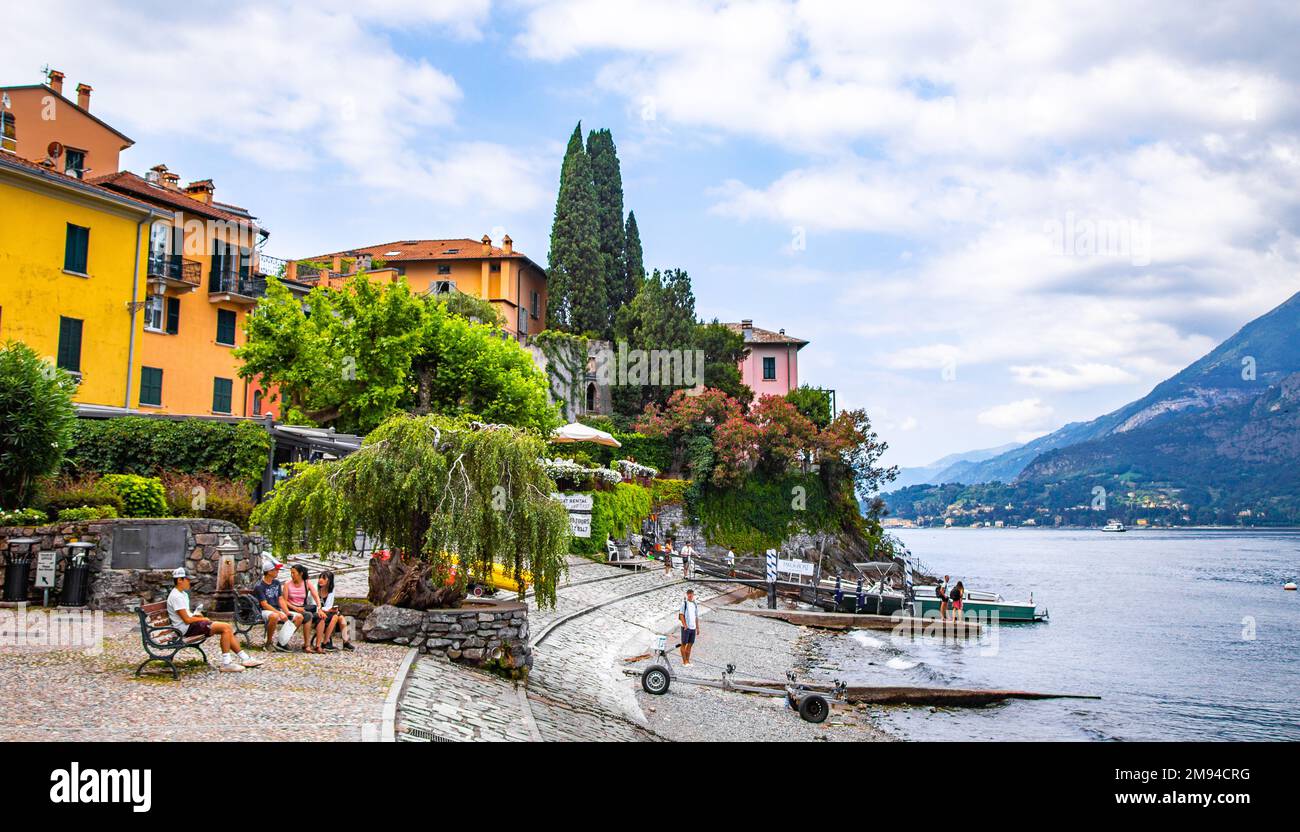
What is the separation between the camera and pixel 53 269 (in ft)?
87.6

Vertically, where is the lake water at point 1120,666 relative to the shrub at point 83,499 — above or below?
below

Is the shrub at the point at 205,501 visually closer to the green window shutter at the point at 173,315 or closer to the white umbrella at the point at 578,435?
the white umbrella at the point at 578,435

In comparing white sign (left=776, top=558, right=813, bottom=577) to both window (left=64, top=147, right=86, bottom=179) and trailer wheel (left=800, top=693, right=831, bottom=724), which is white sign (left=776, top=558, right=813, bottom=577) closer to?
trailer wheel (left=800, top=693, right=831, bottom=724)

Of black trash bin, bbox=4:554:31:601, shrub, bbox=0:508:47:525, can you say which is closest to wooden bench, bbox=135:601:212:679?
black trash bin, bbox=4:554:31:601

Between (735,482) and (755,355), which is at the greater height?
(755,355)

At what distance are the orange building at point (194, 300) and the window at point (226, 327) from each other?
42 millimetres

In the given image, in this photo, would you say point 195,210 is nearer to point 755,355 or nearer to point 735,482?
point 735,482

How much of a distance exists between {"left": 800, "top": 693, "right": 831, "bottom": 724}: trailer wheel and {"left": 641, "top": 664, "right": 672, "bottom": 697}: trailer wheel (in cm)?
272

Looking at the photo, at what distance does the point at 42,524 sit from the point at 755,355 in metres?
58.0

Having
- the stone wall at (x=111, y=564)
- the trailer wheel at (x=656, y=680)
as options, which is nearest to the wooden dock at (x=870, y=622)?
the trailer wheel at (x=656, y=680)

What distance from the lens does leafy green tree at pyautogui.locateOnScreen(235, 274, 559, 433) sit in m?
33.5

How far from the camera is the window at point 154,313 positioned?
33.9m

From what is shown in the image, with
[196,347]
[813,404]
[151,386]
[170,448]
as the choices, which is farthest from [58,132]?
[813,404]
